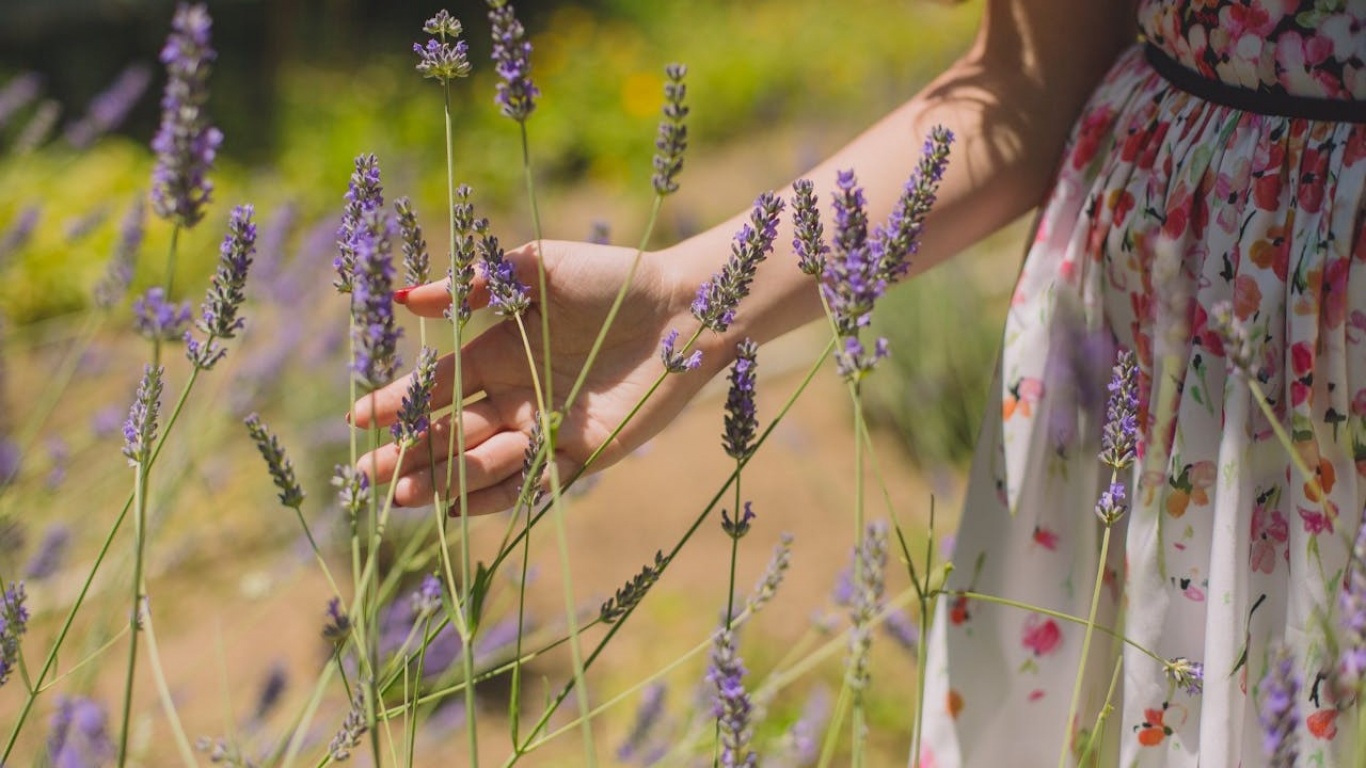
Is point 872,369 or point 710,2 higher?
point 710,2

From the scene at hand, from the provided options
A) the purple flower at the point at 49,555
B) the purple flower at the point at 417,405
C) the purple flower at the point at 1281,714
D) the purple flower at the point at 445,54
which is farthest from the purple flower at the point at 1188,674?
the purple flower at the point at 49,555

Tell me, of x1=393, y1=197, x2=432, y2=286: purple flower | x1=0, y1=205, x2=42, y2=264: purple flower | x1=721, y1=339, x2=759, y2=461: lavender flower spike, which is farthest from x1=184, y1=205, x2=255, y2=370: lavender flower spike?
x1=0, y1=205, x2=42, y2=264: purple flower

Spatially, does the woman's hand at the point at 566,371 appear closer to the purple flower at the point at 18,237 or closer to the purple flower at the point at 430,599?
the purple flower at the point at 430,599

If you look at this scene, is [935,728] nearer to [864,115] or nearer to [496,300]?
[496,300]

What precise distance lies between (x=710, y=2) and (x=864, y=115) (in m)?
2.03

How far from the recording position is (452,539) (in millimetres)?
1468

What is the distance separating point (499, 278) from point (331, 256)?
204 centimetres

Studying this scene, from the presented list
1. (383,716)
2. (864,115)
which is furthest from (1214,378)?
(864,115)

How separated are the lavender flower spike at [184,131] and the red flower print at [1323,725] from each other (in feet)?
3.12

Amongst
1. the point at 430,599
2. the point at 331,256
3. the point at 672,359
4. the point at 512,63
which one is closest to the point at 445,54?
the point at 512,63

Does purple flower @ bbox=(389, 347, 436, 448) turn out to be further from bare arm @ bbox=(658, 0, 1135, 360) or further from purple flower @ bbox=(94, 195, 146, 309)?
purple flower @ bbox=(94, 195, 146, 309)

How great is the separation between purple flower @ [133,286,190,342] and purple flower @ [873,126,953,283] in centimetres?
48

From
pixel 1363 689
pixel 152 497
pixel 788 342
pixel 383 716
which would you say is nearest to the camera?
pixel 1363 689

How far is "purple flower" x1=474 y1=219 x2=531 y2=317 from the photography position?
40.3 inches
